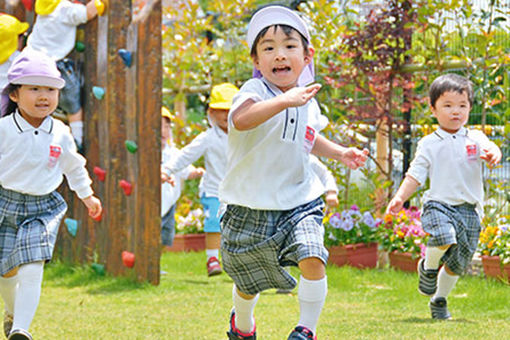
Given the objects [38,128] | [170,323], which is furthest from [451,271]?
[38,128]

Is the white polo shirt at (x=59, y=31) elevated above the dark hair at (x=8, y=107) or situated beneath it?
elevated above

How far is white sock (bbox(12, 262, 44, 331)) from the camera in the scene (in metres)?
3.75

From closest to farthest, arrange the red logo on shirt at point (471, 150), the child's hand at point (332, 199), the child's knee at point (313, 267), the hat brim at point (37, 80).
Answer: the child's knee at point (313, 267)
the child's hand at point (332, 199)
the hat brim at point (37, 80)
the red logo on shirt at point (471, 150)

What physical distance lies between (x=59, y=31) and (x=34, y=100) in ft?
10.1

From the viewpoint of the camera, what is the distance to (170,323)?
466cm

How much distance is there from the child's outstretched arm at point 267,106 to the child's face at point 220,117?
3.39m

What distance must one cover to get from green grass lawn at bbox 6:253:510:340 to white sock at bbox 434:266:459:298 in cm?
17

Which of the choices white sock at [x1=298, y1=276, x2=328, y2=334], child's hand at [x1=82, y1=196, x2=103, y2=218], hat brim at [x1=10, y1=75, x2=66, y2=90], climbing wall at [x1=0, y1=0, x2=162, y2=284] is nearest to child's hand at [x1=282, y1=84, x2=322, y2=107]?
white sock at [x1=298, y1=276, x2=328, y2=334]

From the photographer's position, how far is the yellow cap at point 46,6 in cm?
695

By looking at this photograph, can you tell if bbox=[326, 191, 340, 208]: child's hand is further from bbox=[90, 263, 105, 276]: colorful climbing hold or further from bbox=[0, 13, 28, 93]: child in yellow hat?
bbox=[0, 13, 28, 93]: child in yellow hat

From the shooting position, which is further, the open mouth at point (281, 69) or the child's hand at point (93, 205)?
the child's hand at point (93, 205)

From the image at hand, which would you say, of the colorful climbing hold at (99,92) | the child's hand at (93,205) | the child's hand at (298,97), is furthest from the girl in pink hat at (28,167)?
the colorful climbing hold at (99,92)

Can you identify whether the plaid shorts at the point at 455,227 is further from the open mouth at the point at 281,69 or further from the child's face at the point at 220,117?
the child's face at the point at 220,117

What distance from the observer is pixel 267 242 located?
134 inches
